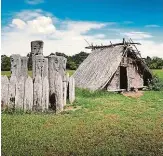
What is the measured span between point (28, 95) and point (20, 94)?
0.30 metres

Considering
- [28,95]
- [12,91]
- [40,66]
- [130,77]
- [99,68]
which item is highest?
[99,68]

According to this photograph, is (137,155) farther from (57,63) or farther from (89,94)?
(89,94)

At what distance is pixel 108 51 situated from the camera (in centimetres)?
2373

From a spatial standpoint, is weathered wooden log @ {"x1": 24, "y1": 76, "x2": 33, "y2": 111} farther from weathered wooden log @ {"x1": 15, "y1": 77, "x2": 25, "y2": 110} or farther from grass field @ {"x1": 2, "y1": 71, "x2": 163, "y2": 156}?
grass field @ {"x1": 2, "y1": 71, "x2": 163, "y2": 156}

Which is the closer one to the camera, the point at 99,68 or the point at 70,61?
the point at 99,68

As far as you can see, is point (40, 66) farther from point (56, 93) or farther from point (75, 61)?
point (75, 61)

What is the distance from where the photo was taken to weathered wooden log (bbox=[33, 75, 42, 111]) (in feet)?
38.4

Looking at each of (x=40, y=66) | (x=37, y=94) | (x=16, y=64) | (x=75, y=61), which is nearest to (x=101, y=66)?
(x=40, y=66)

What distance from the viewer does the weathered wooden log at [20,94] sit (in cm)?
1158

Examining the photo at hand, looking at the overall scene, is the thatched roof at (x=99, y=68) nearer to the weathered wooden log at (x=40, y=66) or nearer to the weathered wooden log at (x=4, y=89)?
the weathered wooden log at (x=40, y=66)

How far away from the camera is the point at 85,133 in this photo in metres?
8.66

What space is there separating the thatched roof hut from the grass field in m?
8.01

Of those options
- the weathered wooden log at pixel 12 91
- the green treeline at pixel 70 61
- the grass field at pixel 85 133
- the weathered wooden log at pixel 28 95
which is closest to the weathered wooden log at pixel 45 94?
the weathered wooden log at pixel 28 95

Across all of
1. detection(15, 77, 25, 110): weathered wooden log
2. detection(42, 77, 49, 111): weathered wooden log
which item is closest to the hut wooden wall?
detection(42, 77, 49, 111): weathered wooden log
